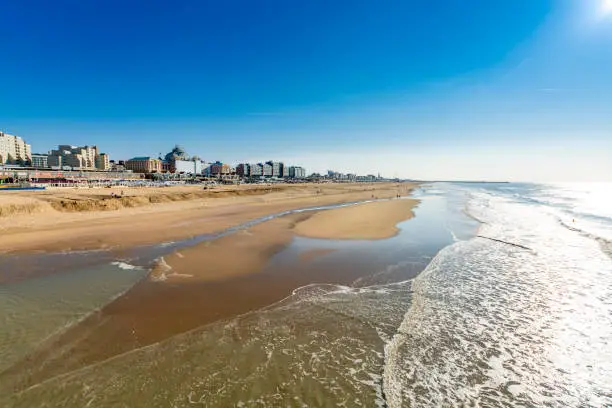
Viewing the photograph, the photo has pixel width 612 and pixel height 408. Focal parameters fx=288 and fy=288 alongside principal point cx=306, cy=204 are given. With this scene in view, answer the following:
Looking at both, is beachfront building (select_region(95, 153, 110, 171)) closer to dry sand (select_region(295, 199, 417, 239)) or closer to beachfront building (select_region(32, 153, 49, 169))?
beachfront building (select_region(32, 153, 49, 169))

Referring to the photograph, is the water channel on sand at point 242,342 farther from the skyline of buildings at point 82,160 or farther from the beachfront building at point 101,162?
the beachfront building at point 101,162

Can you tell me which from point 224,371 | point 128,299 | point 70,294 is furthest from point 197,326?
point 70,294

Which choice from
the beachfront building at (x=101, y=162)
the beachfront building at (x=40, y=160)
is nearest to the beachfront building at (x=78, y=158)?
the beachfront building at (x=101, y=162)

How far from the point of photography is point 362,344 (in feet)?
20.1

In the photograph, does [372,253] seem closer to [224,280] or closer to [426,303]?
[426,303]

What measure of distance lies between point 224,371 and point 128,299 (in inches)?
178

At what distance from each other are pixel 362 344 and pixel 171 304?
5049mm

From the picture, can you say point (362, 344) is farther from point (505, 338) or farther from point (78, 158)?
point (78, 158)

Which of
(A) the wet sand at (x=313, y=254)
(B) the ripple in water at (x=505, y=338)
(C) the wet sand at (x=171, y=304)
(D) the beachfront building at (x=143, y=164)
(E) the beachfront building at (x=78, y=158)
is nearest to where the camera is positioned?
(B) the ripple in water at (x=505, y=338)

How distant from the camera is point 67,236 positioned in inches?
634

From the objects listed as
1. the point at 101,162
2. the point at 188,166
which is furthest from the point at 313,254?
the point at 101,162

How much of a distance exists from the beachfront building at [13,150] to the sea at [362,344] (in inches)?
6802

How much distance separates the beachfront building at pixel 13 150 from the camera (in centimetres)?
13262

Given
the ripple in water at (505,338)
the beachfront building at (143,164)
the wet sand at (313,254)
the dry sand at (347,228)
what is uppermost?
the beachfront building at (143,164)
